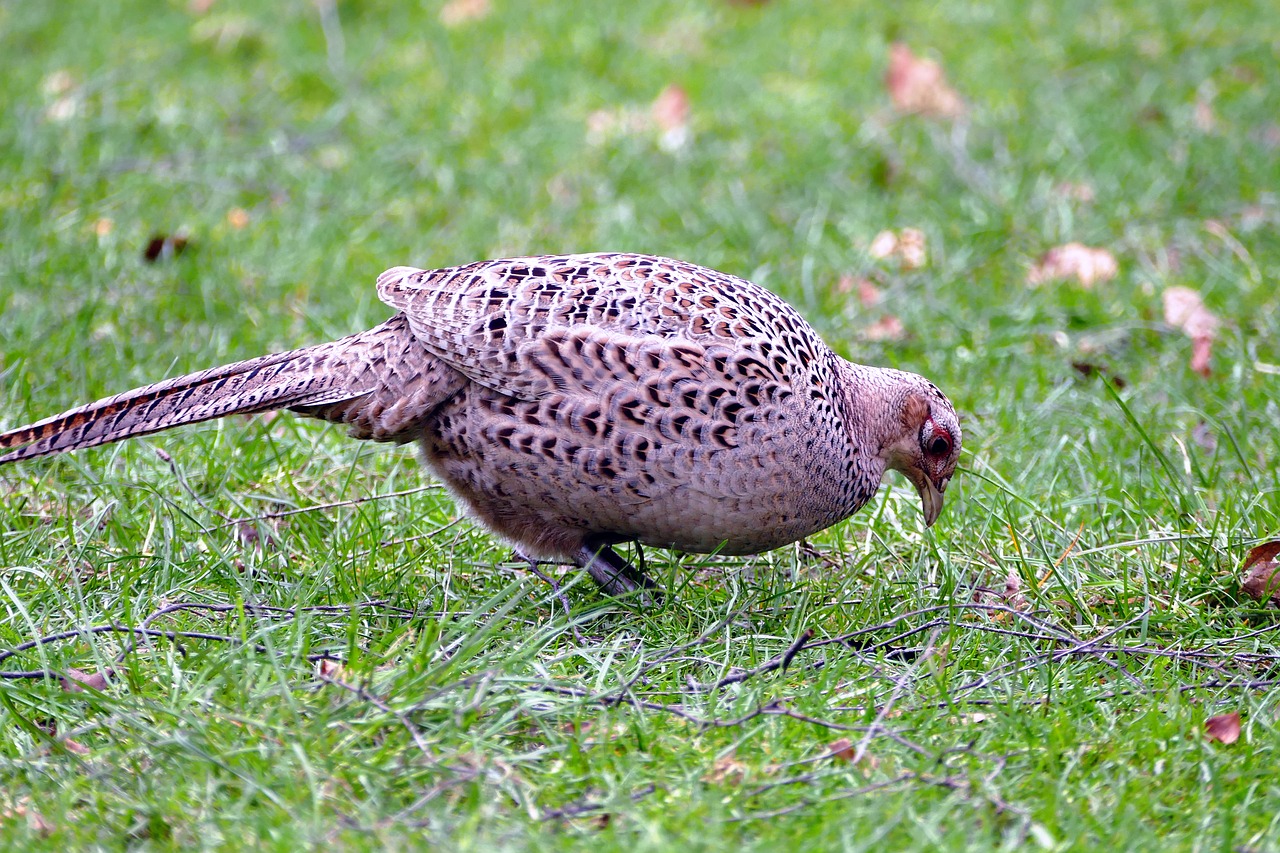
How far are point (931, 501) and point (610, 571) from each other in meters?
0.97

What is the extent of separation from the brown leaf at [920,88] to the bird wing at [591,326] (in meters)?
3.86

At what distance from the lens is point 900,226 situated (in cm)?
639

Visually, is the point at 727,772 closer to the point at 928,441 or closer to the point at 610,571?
the point at 610,571

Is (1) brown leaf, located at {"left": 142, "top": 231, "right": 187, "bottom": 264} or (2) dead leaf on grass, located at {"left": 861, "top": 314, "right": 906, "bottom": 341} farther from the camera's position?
(1) brown leaf, located at {"left": 142, "top": 231, "right": 187, "bottom": 264}

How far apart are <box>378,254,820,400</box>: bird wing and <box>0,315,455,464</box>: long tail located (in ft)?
0.50

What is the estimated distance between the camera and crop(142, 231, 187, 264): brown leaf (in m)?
5.81

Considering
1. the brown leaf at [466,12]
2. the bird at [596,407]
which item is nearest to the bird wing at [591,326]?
the bird at [596,407]

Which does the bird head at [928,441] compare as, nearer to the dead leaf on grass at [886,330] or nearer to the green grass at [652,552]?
the green grass at [652,552]

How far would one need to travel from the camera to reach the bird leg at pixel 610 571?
3.95 metres

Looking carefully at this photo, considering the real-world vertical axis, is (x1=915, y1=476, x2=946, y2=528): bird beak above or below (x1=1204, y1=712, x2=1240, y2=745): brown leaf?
above

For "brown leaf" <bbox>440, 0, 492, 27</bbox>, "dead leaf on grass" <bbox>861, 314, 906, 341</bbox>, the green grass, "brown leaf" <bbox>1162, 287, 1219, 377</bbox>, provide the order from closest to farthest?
the green grass < "brown leaf" <bbox>1162, 287, 1219, 377</bbox> < "dead leaf on grass" <bbox>861, 314, 906, 341</bbox> < "brown leaf" <bbox>440, 0, 492, 27</bbox>

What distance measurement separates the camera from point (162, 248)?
5836mm

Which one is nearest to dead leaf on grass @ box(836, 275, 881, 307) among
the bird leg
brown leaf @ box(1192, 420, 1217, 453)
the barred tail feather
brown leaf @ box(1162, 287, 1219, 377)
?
brown leaf @ box(1162, 287, 1219, 377)

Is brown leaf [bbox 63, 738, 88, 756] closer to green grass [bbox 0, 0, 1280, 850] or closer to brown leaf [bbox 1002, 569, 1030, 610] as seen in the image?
green grass [bbox 0, 0, 1280, 850]
